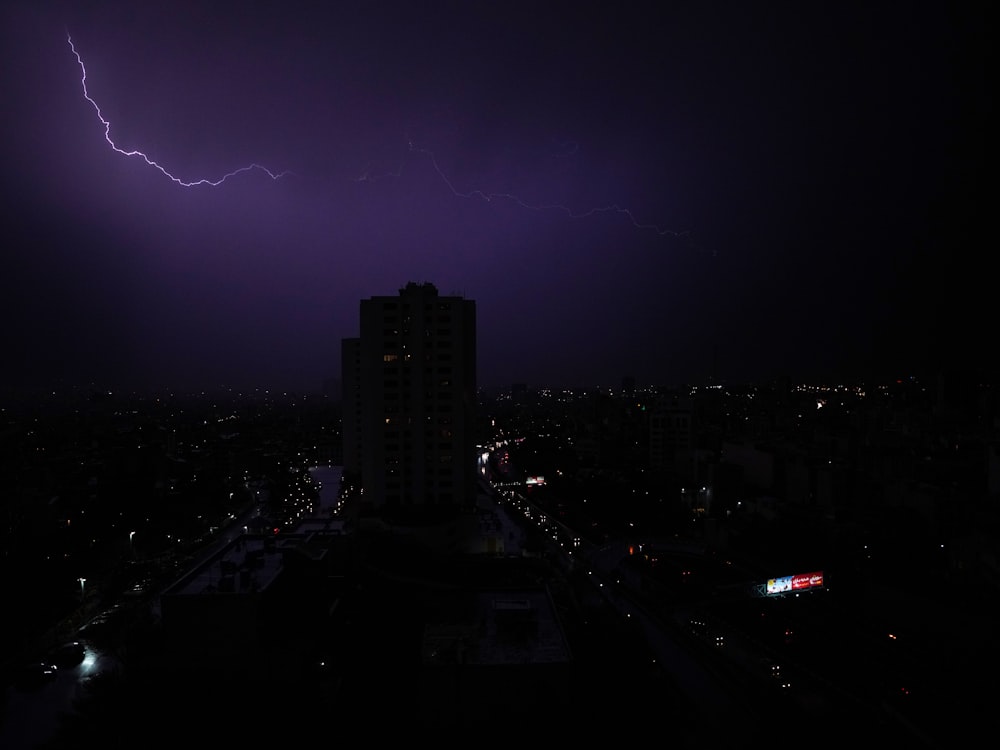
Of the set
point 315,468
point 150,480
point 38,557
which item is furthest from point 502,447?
point 38,557

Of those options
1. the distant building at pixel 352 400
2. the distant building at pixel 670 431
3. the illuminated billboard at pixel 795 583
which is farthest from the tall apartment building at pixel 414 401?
the distant building at pixel 670 431

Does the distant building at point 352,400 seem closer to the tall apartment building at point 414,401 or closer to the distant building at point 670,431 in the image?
the tall apartment building at point 414,401

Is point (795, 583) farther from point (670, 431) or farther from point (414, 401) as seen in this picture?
point (670, 431)

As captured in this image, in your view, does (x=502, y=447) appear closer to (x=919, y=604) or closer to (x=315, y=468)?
(x=315, y=468)

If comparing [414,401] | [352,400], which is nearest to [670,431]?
[352,400]

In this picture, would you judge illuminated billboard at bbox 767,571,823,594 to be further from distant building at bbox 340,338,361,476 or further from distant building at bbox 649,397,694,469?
distant building at bbox 340,338,361,476
